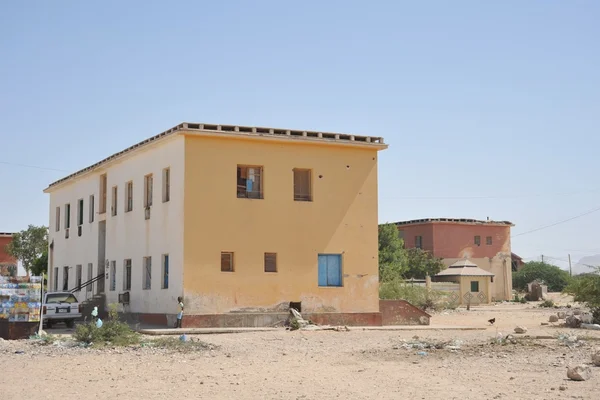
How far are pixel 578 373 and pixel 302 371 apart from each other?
17.1ft

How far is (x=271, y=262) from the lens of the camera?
30203 mm

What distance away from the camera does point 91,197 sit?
39656mm

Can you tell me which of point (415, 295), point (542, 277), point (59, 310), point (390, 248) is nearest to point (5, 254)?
point (390, 248)

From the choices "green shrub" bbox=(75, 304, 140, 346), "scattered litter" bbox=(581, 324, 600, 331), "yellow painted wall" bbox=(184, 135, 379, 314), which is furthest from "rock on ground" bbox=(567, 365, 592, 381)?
"yellow painted wall" bbox=(184, 135, 379, 314)

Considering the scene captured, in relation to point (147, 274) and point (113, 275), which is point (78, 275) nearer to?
point (113, 275)

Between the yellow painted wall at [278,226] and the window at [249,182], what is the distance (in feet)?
1.25

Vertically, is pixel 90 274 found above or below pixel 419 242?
below

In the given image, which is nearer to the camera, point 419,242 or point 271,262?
point 271,262

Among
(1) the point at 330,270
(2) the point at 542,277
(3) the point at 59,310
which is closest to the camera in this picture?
(1) the point at 330,270

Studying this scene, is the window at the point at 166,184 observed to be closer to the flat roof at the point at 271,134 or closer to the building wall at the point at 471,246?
the flat roof at the point at 271,134

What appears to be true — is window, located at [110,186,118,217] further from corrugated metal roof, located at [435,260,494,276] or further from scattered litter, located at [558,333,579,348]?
corrugated metal roof, located at [435,260,494,276]

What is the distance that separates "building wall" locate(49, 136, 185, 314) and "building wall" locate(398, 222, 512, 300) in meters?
32.3

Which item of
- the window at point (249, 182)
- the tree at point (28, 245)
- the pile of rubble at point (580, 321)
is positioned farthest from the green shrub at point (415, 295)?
the tree at point (28, 245)

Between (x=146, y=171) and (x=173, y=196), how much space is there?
352 cm
